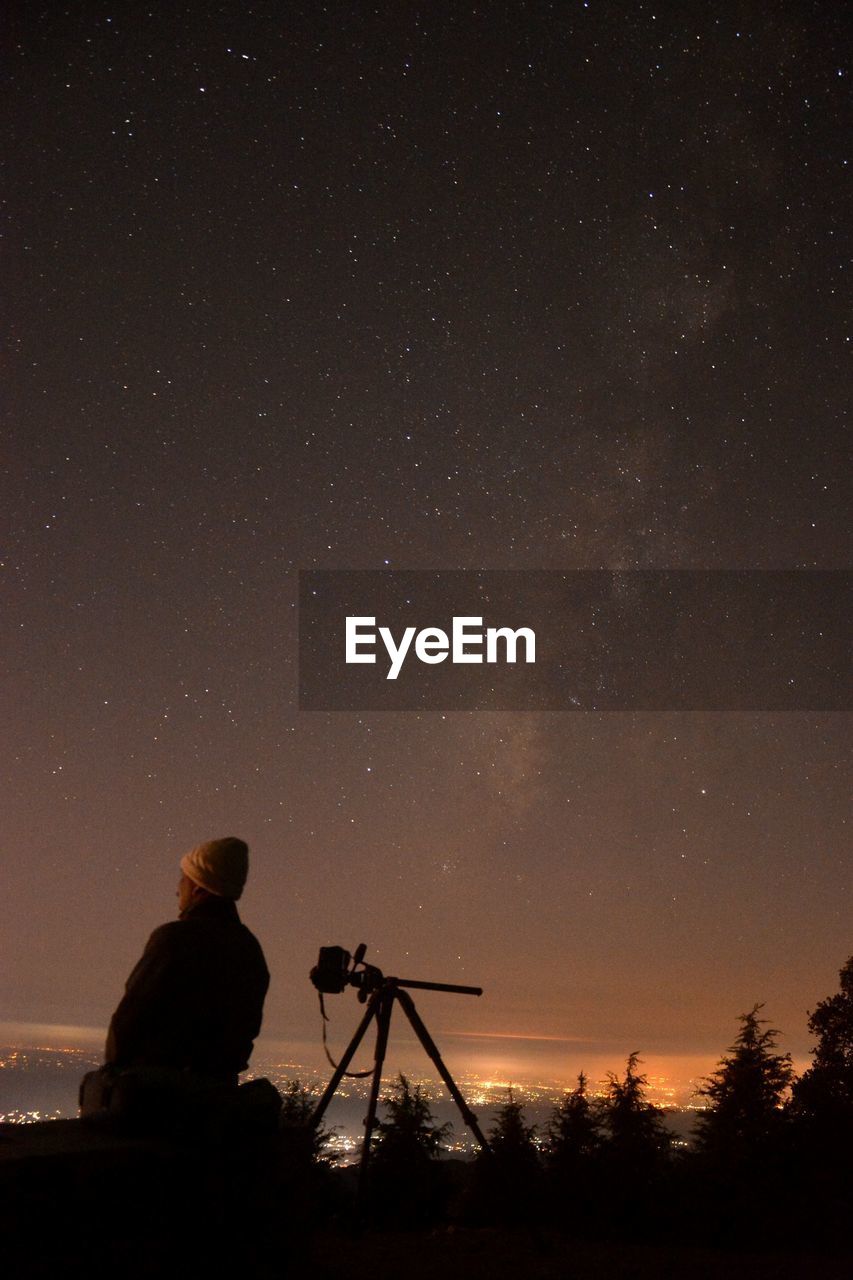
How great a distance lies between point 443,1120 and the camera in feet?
29.0

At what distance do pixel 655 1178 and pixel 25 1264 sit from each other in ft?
19.5

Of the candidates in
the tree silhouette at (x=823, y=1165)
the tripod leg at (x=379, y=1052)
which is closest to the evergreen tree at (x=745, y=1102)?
the tree silhouette at (x=823, y=1165)

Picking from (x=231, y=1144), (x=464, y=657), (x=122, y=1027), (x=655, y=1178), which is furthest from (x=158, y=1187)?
(x=464, y=657)

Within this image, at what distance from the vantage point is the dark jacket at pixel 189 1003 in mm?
3256

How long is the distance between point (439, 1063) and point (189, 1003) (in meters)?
2.51

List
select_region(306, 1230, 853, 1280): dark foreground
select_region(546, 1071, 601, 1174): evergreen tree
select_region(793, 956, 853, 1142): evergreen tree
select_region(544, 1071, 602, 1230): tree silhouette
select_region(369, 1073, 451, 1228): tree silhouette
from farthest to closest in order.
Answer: select_region(793, 956, 853, 1142): evergreen tree → select_region(546, 1071, 601, 1174): evergreen tree → select_region(369, 1073, 451, 1228): tree silhouette → select_region(544, 1071, 602, 1230): tree silhouette → select_region(306, 1230, 853, 1280): dark foreground

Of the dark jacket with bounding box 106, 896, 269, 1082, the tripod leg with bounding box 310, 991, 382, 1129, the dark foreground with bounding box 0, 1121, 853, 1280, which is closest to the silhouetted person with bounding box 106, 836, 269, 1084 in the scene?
the dark jacket with bounding box 106, 896, 269, 1082

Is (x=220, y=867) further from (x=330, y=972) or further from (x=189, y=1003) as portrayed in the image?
(x=330, y=972)

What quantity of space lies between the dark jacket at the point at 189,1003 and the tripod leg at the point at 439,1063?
1984 mm

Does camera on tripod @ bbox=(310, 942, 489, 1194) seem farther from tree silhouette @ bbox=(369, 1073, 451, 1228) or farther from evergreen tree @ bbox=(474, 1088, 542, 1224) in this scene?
tree silhouette @ bbox=(369, 1073, 451, 1228)

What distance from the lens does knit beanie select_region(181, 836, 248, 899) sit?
3.73 meters

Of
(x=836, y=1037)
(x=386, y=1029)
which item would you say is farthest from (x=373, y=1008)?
(x=836, y=1037)

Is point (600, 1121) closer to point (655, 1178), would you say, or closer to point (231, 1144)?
point (655, 1178)

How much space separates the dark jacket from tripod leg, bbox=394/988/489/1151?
1.98 metres
